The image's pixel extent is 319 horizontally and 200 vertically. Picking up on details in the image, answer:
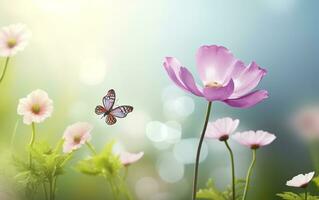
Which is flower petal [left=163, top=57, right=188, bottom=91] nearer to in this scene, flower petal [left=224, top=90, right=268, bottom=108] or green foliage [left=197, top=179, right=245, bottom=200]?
flower petal [left=224, top=90, right=268, bottom=108]

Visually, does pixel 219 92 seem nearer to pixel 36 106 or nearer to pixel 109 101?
pixel 109 101

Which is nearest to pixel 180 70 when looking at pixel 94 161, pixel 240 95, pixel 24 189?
pixel 240 95

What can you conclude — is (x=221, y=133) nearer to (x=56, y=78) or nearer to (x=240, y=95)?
(x=240, y=95)

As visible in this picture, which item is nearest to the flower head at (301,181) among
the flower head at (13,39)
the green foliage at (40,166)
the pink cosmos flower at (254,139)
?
the pink cosmos flower at (254,139)

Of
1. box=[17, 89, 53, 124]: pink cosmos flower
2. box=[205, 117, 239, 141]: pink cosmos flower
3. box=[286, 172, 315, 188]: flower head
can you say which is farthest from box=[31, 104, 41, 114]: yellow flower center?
box=[286, 172, 315, 188]: flower head

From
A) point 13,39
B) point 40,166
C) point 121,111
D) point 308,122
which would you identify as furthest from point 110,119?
point 308,122

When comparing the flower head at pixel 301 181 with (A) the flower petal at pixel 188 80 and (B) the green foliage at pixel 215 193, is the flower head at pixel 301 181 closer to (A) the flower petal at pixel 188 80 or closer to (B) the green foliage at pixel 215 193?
(B) the green foliage at pixel 215 193
